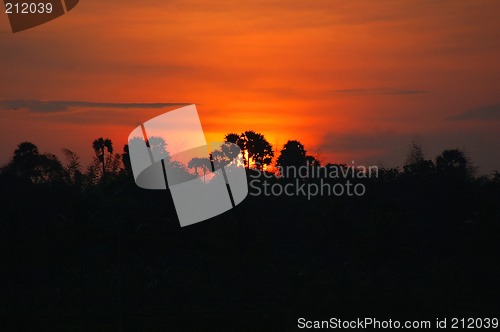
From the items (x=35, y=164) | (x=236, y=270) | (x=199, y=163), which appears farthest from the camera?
(x=35, y=164)

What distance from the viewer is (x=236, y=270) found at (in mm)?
65188

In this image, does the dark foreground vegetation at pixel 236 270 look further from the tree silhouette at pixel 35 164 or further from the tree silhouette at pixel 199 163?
the tree silhouette at pixel 35 164

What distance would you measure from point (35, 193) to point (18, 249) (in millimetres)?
23941

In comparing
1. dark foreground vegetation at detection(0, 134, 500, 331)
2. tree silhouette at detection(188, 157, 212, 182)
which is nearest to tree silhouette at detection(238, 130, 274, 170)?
tree silhouette at detection(188, 157, 212, 182)

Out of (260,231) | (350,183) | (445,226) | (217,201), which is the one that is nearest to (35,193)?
(217,201)

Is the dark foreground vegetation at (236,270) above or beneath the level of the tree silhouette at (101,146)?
beneath

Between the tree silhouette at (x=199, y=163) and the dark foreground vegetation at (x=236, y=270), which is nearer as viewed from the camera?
the dark foreground vegetation at (x=236, y=270)

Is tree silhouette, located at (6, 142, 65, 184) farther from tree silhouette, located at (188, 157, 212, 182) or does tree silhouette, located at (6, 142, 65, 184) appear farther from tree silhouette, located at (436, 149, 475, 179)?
tree silhouette, located at (436, 149, 475, 179)

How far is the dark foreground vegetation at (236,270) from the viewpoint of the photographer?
57375 millimetres

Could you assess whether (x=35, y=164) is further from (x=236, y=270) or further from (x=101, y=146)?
(x=236, y=270)

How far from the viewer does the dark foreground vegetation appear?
57375 millimetres

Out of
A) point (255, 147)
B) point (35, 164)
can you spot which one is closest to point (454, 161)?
point (255, 147)

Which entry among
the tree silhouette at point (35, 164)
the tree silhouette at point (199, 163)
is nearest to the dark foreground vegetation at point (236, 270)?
the tree silhouette at point (199, 163)

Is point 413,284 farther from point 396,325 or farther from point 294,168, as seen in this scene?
point 294,168
